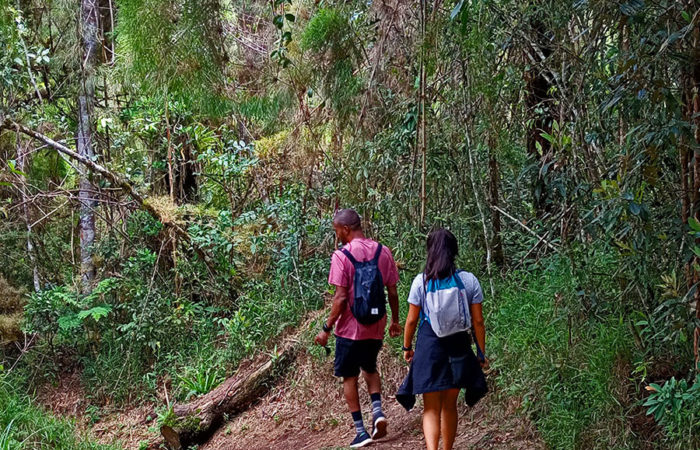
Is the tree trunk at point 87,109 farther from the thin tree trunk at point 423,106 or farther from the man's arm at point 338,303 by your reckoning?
the man's arm at point 338,303

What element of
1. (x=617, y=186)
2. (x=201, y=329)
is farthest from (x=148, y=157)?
(x=617, y=186)

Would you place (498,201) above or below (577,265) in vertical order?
above

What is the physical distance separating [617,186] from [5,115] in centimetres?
802

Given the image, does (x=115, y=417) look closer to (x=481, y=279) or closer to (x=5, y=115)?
(x=5, y=115)

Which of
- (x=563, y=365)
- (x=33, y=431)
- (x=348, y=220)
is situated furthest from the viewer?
(x=33, y=431)

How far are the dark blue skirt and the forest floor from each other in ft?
3.24

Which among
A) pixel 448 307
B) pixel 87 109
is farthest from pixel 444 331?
pixel 87 109

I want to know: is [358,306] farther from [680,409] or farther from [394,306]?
[680,409]

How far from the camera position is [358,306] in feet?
17.3

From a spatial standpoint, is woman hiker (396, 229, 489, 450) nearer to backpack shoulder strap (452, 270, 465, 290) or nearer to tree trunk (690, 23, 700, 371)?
backpack shoulder strap (452, 270, 465, 290)

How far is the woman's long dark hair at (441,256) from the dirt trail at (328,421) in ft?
5.34

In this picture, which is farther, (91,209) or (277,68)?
(91,209)

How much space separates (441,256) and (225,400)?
4.45 metres

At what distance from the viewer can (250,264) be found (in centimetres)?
977
